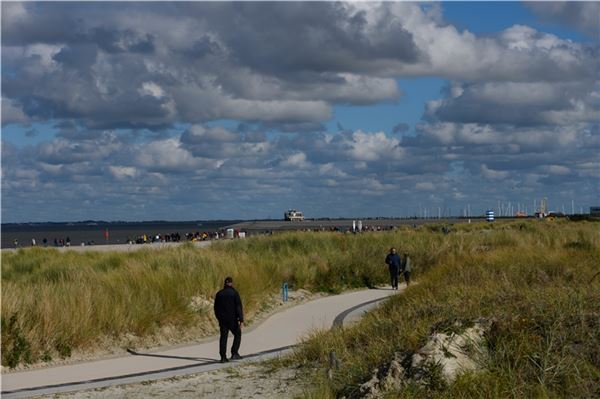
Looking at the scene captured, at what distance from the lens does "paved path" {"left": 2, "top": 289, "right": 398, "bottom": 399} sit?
1304 centimetres

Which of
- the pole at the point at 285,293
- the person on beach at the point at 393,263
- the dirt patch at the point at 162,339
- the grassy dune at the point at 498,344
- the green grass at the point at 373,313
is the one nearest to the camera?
the grassy dune at the point at 498,344

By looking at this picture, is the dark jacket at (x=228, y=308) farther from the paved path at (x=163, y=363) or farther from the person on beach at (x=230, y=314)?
the paved path at (x=163, y=363)

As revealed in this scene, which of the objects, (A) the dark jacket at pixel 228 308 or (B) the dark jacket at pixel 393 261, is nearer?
(A) the dark jacket at pixel 228 308

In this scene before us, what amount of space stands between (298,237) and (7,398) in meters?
29.0

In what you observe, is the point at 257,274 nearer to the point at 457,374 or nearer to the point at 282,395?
the point at 282,395

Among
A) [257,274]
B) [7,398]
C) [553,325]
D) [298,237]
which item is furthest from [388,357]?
[298,237]

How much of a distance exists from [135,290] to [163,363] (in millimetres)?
4866

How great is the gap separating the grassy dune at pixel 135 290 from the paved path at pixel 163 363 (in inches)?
38.9

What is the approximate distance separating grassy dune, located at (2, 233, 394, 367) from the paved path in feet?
3.24

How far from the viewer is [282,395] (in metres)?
10.8

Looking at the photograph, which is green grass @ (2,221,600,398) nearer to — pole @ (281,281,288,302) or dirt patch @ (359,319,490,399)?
dirt patch @ (359,319,490,399)

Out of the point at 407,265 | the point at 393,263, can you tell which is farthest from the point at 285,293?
the point at 407,265

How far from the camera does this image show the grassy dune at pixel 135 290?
1628 centimetres

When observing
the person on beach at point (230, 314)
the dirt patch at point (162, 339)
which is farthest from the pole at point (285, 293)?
the person on beach at point (230, 314)
